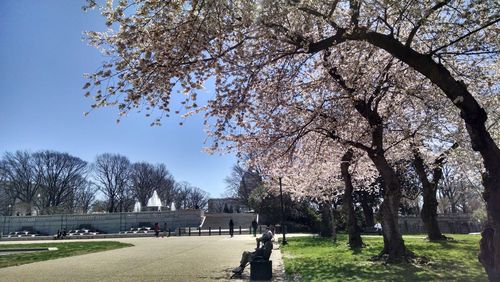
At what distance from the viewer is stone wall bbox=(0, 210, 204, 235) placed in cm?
4944

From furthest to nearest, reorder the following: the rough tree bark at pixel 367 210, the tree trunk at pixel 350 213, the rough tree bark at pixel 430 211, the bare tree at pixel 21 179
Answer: the bare tree at pixel 21 179, the rough tree bark at pixel 367 210, the rough tree bark at pixel 430 211, the tree trunk at pixel 350 213

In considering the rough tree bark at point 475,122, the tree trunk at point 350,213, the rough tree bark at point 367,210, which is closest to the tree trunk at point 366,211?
the rough tree bark at point 367,210

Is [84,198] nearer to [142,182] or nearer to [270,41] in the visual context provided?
[142,182]

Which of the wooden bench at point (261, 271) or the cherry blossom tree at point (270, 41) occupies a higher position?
the cherry blossom tree at point (270, 41)

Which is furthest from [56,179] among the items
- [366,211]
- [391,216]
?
[391,216]

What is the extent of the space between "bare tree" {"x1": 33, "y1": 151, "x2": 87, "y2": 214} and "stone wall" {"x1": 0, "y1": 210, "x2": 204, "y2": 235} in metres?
20.0

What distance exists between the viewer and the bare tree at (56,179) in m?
75.8

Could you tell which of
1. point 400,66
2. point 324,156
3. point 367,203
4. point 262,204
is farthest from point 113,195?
point 400,66

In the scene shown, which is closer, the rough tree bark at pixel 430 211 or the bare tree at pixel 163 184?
the rough tree bark at pixel 430 211

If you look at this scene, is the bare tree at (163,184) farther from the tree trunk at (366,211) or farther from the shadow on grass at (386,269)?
the shadow on grass at (386,269)

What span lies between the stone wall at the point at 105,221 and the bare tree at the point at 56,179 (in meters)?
20.0

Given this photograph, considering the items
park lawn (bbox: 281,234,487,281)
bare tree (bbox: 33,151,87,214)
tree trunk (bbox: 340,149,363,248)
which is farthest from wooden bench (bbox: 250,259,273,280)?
bare tree (bbox: 33,151,87,214)

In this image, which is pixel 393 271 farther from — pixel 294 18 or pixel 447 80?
pixel 294 18

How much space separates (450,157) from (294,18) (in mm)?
13974
